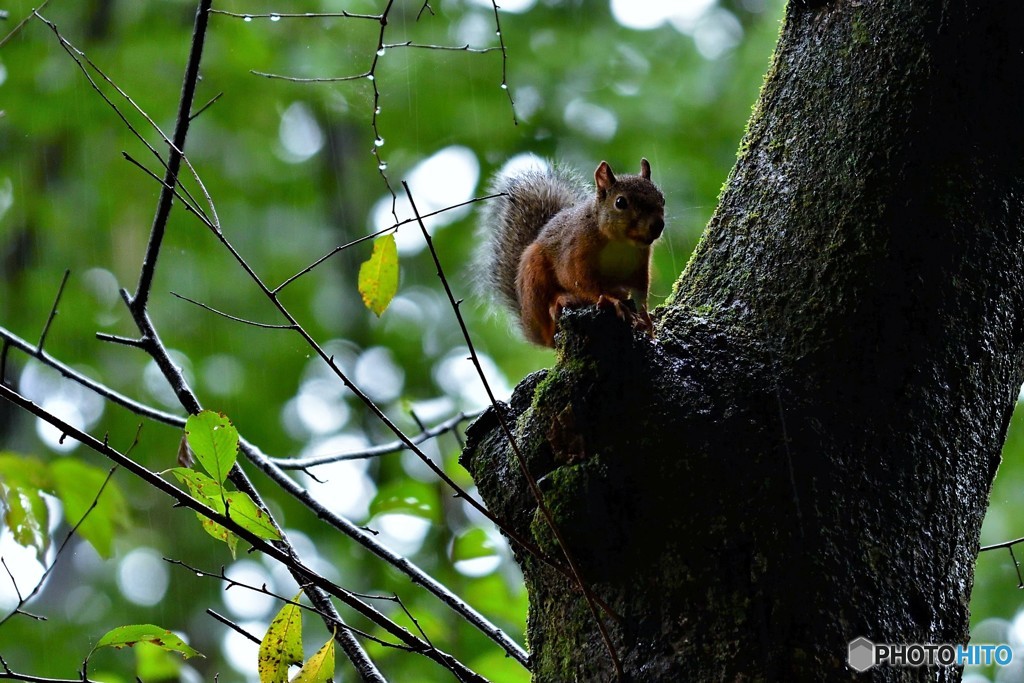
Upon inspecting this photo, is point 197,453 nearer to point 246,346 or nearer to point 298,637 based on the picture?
point 298,637

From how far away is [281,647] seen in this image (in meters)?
1.36

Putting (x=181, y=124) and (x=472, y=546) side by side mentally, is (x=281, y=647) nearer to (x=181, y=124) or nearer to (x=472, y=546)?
(x=181, y=124)

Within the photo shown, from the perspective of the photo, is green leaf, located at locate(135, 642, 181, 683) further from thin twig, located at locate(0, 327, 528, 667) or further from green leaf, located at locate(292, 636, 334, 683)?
green leaf, located at locate(292, 636, 334, 683)

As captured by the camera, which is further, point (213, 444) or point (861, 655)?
point (213, 444)

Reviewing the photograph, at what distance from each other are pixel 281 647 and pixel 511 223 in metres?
1.89

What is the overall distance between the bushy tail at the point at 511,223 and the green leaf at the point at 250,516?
1671 mm

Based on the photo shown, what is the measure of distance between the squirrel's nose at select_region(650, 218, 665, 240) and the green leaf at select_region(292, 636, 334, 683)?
1.55m

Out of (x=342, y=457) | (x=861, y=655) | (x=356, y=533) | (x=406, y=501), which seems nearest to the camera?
(x=861, y=655)

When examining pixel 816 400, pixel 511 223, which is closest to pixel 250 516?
pixel 816 400

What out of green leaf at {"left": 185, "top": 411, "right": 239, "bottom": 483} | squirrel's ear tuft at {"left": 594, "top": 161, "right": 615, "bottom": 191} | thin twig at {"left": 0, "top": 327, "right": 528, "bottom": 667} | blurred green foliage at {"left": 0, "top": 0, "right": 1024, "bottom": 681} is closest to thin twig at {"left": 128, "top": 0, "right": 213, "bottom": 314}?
thin twig at {"left": 0, "top": 327, "right": 528, "bottom": 667}

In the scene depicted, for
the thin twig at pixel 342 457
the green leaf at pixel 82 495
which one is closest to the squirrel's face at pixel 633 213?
the thin twig at pixel 342 457

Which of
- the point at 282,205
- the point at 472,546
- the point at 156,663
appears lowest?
the point at 156,663

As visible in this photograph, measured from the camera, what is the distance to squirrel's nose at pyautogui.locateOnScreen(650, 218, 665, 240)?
8.41ft

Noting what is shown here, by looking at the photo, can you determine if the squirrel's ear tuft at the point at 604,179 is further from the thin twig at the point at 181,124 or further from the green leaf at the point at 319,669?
A: the green leaf at the point at 319,669
